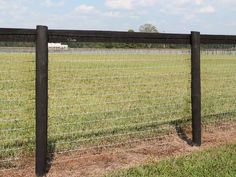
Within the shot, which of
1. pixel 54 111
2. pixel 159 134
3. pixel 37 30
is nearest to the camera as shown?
pixel 37 30

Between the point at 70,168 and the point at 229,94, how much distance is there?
7.13 m

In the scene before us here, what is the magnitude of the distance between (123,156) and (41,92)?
161 centimetres

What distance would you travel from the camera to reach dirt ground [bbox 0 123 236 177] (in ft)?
18.0

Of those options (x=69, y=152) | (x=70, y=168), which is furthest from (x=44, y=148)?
(x=69, y=152)

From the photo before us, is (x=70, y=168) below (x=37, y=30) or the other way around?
below

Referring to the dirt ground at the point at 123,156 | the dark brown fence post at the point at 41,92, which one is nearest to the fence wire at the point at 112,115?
the dirt ground at the point at 123,156

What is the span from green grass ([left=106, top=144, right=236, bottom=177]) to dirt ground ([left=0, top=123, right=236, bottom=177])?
10.1 inches

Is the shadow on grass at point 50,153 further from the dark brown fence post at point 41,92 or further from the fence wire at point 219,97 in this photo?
the fence wire at point 219,97

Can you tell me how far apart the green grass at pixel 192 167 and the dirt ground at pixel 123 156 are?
0.26 m

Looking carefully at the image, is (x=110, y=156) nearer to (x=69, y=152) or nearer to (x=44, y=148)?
(x=69, y=152)

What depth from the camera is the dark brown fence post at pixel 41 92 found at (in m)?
5.17

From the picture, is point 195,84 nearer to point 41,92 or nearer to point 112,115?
point 112,115

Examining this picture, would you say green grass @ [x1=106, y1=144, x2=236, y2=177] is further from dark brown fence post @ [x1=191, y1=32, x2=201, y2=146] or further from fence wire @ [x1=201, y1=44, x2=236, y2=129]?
fence wire @ [x1=201, y1=44, x2=236, y2=129]

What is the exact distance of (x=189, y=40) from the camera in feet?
22.6
